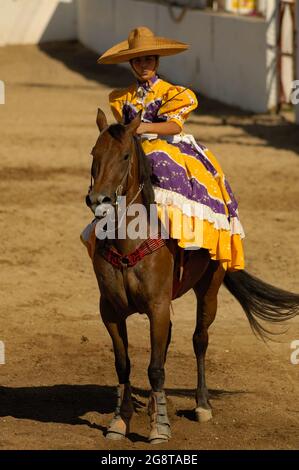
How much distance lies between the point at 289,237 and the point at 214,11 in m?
13.3

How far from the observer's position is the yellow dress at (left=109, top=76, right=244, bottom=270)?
23.6 feet

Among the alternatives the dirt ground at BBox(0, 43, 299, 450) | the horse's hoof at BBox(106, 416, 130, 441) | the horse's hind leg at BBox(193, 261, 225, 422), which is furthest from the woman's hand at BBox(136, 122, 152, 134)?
the dirt ground at BBox(0, 43, 299, 450)

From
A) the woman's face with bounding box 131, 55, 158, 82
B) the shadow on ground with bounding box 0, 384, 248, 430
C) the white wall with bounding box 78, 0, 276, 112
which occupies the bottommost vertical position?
the white wall with bounding box 78, 0, 276, 112

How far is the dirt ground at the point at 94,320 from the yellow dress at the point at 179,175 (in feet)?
3.92

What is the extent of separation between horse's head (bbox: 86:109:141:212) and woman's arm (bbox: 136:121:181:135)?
340mm

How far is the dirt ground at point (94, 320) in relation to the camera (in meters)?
7.56

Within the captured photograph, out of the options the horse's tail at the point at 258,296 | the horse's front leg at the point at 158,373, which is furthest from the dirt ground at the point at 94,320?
the horse's tail at the point at 258,296

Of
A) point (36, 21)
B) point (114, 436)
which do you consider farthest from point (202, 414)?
point (36, 21)

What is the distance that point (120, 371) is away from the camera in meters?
7.36

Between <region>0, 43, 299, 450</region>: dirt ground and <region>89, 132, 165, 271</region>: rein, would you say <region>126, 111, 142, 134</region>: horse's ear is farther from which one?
<region>0, 43, 299, 450</region>: dirt ground

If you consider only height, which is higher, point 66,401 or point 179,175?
point 179,175

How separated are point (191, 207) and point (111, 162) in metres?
0.92

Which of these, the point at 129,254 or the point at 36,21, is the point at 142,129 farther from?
the point at 36,21

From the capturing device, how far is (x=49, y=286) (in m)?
11.3
